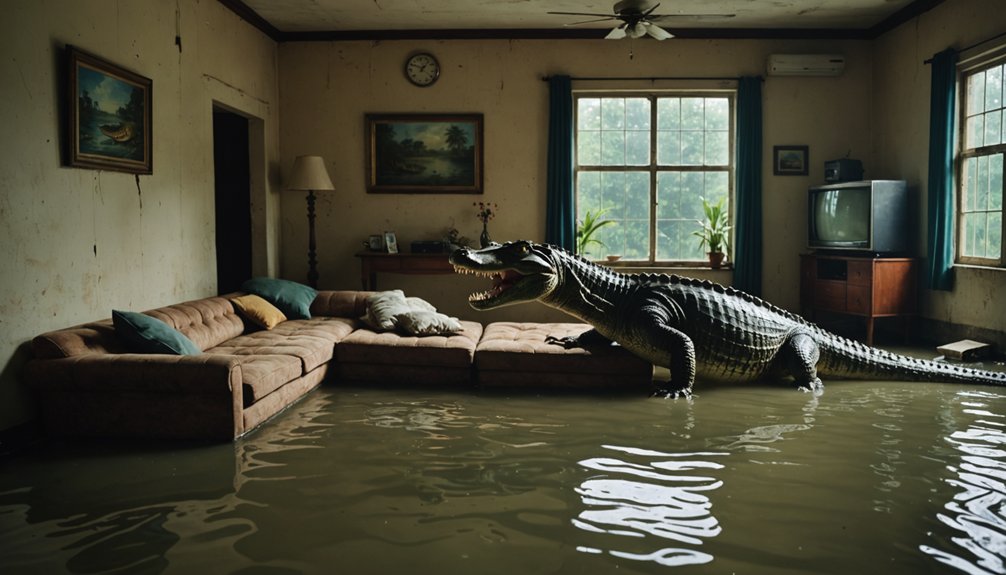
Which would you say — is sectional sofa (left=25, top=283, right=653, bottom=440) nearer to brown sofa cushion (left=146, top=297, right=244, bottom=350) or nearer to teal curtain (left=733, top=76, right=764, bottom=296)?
brown sofa cushion (left=146, top=297, right=244, bottom=350)

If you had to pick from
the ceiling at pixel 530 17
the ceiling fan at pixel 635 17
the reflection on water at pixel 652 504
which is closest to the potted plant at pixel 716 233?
the ceiling at pixel 530 17

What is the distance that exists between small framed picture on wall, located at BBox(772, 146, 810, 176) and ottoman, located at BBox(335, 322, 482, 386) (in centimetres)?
458

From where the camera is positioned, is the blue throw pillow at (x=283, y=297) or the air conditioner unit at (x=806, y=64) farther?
the air conditioner unit at (x=806, y=64)

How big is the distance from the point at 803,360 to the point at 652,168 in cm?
366

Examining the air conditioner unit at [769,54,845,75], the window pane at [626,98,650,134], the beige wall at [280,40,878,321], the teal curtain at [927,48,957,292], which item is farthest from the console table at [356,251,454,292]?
the teal curtain at [927,48,957,292]

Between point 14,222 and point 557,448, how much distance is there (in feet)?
10.2

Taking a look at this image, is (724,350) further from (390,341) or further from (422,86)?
(422,86)

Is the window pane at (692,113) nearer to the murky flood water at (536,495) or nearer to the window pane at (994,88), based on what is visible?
the window pane at (994,88)

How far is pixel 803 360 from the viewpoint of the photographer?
16.5 ft

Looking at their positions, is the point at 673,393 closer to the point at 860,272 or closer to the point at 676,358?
the point at 676,358

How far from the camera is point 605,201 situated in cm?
827

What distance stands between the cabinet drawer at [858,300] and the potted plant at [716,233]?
136cm

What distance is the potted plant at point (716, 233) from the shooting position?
792 cm

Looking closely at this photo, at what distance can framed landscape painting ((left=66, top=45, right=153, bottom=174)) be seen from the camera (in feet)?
14.4
